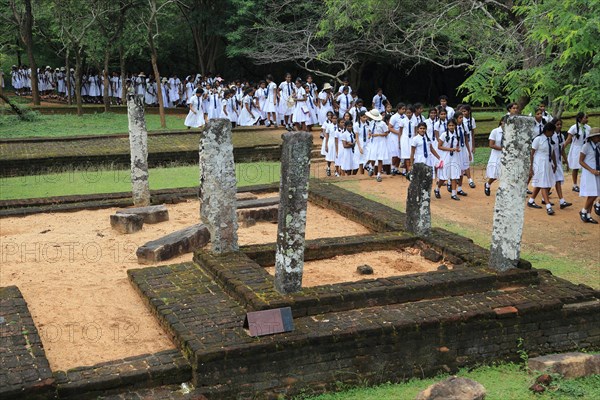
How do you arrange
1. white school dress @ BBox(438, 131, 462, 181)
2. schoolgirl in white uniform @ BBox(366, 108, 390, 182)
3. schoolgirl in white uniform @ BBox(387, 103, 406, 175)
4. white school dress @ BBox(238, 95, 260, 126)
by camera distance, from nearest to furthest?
1. white school dress @ BBox(438, 131, 462, 181)
2. schoolgirl in white uniform @ BBox(366, 108, 390, 182)
3. schoolgirl in white uniform @ BBox(387, 103, 406, 175)
4. white school dress @ BBox(238, 95, 260, 126)

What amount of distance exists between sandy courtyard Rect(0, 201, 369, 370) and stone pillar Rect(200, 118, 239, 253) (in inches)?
38.6

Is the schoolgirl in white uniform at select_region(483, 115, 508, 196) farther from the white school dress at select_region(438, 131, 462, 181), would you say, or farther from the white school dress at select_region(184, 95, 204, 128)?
the white school dress at select_region(184, 95, 204, 128)

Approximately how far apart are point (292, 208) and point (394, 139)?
879 cm

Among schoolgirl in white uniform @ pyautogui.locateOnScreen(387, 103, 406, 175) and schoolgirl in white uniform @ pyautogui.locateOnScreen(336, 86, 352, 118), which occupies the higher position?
schoolgirl in white uniform @ pyautogui.locateOnScreen(336, 86, 352, 118)

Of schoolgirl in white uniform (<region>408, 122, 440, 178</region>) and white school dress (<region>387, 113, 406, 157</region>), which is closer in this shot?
schoolgirl in white uniform (<region>408, 122, 440, 178</region>)

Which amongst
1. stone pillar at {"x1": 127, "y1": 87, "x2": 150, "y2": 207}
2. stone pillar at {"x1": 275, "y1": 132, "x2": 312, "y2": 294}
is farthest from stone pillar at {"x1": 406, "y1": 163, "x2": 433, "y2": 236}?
stone pillar at {"x1": 127, "y1": 87, "x2": 150, "y2": 207}

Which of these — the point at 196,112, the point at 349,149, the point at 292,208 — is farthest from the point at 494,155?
the point at 196,112

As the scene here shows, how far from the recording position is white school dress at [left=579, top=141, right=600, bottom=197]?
38.6 ft

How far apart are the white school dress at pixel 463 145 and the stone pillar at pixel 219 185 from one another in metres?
6.35

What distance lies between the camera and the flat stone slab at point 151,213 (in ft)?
36.4

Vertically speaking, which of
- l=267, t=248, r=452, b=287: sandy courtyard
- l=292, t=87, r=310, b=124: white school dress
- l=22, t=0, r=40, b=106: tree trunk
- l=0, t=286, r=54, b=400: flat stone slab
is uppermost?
l=22, t=0, r=40, b=106: tree trunk

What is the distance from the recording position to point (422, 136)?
548 inches

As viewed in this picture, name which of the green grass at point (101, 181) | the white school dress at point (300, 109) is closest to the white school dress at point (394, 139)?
the green grass at point (101, 181)

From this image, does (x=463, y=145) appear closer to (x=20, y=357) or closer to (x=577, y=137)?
(x=577, y=137)
